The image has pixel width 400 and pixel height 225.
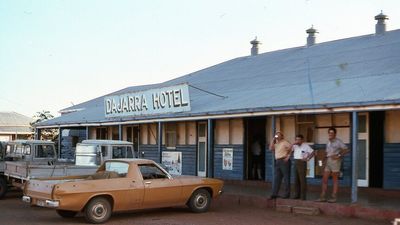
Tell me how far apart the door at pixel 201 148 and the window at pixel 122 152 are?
513 centimetres

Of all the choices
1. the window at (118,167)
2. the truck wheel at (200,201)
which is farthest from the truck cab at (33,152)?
the truck wheel at (200,201)

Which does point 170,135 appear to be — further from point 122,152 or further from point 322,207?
point 322,207

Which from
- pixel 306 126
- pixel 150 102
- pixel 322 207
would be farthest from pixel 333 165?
pixel 150 102

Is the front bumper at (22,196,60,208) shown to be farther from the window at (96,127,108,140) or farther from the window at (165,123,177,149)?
the window at (96,127,108,140)

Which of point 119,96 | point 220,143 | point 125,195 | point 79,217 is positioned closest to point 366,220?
point 125,195

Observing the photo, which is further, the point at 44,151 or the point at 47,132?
the point at 47,132

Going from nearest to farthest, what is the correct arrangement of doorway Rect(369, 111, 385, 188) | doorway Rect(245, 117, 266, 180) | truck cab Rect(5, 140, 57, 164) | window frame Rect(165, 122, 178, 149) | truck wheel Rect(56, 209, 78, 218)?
truck wheel Rect(56, 209, 78, 218), doorway Rect(369, 111, 385, 188), truck cab Rect(5, 140, 57, 164), doorway Rect(245, 117, 266, 180), window frame Rect(165, 122, 178, 149)

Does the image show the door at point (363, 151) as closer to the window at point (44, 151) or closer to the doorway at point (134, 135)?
the window at point (44, 151)

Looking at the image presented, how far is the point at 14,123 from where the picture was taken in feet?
168

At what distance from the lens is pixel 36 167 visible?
1417 cm

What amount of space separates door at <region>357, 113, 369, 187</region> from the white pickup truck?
6486 mm

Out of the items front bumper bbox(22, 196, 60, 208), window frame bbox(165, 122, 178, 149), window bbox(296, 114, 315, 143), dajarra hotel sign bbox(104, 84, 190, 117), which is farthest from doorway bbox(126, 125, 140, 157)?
front bumper bbox(22, 196, 60, 208)

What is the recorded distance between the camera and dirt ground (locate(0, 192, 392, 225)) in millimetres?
11758

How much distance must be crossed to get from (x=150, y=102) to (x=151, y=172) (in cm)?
761
